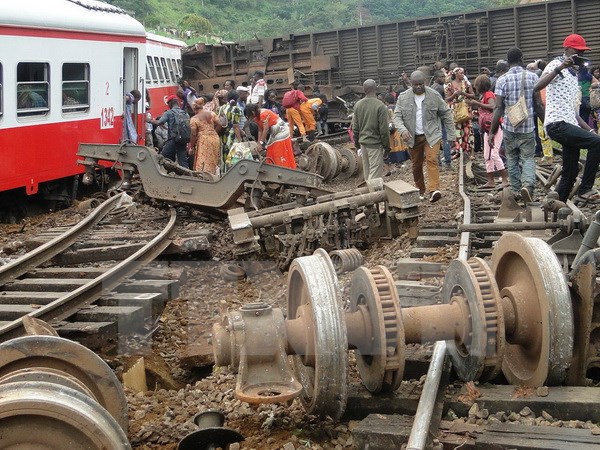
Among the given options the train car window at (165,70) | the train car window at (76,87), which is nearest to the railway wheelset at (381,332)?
the train car window at (76,87)

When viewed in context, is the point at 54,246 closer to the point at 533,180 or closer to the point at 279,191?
the point at 279,191

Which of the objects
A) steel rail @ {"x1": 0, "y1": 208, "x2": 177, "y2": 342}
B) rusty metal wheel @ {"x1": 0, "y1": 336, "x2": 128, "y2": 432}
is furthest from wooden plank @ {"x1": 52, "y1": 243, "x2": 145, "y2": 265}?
rusty metal wheel @ {"x1": 0, "y1": 336, "x2": 128, "y2": 432}

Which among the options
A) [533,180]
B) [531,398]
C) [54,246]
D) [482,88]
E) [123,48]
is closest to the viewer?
[531,398]

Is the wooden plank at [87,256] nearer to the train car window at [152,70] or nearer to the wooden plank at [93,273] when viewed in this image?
the wooden plank at [93,273]

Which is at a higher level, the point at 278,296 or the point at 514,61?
the point at 514,61

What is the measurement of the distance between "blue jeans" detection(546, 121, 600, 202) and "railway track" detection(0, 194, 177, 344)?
12.4 feet

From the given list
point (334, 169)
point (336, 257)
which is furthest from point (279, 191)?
point (334, 169)

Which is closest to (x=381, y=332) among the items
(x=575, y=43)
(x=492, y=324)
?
(x=492, y=324)

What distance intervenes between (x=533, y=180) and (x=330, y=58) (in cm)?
1682

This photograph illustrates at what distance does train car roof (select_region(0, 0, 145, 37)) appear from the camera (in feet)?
37.2

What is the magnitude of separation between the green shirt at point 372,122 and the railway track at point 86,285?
9.88 ft

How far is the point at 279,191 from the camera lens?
10.0 m

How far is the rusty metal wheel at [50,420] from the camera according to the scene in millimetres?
2953

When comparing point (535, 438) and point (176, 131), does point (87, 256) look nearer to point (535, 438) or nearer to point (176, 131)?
point (176, 131)
